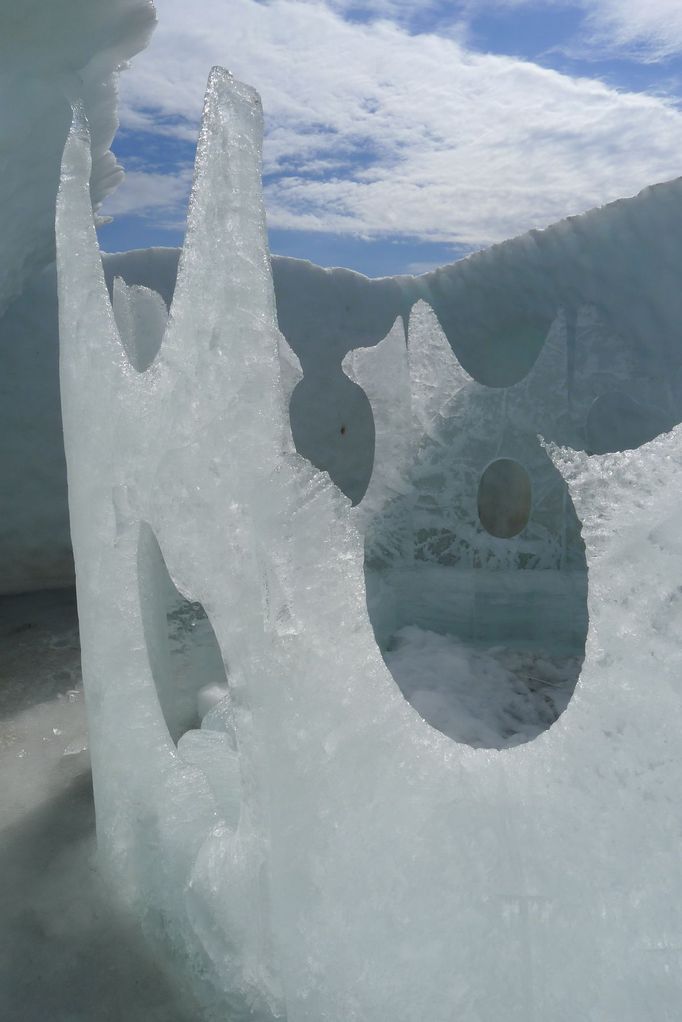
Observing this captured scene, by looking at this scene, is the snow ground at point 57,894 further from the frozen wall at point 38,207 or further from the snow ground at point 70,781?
the frozen wall at point 38,207

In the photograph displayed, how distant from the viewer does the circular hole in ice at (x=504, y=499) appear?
4129 mm

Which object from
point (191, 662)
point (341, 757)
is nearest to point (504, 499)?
point (191, 662)

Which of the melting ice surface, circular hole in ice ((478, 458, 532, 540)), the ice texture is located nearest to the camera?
the melting ice surface

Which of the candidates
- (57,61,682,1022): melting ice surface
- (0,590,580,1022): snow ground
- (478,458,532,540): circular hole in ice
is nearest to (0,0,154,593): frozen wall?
(0,590,580,1022): snow ground

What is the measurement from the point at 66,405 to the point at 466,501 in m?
2.34

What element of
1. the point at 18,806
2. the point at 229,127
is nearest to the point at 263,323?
the point at 229,127

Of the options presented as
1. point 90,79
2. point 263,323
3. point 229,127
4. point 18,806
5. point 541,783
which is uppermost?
point 90,79

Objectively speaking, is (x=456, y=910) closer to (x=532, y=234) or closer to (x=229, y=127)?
(x=229, y=127)

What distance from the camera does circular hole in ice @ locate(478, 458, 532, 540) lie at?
163 inches

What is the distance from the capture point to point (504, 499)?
13.8 feet

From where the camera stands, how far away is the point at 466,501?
3838mm

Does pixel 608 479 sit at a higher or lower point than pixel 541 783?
higher

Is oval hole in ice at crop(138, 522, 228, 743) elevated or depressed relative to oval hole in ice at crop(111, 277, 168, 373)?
depressed

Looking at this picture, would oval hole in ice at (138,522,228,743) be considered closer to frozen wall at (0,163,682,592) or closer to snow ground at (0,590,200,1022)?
snow ground at (0,590,200,1022)
